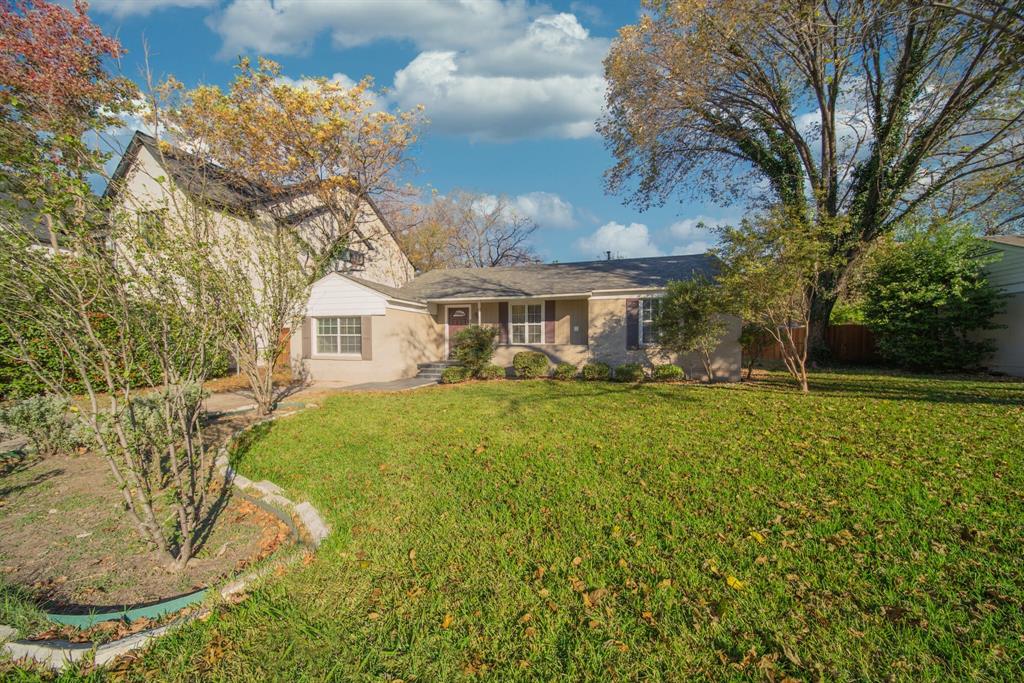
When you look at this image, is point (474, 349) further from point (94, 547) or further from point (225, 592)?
point (225, 592)

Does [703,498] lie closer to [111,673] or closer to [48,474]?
[111,673]

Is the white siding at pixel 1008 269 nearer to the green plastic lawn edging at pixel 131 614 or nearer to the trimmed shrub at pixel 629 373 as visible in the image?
the trimmed shrub at pixel 629 373

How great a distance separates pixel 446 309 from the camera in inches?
631

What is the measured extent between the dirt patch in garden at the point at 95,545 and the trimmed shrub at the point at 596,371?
31.3 feet

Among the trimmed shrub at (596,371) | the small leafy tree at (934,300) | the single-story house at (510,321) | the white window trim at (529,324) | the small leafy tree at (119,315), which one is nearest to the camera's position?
the small leafy tree at (119,315)

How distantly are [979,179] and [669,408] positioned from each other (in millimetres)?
15342

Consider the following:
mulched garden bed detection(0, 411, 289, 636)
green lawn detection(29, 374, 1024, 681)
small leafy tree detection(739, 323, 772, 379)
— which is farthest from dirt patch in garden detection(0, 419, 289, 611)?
small leafy tree detection(739, 323, 772, 379)

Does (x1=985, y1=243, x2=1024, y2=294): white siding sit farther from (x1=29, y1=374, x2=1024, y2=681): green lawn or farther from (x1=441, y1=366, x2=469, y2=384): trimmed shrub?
(x1=441, y1=366, x2=469, y2=384): trimmed shrub

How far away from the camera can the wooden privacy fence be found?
1595cm

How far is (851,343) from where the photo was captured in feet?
54.1

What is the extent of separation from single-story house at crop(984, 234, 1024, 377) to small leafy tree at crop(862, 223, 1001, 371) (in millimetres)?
285

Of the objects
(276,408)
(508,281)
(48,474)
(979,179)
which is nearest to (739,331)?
(508,281)

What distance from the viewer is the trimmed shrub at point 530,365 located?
13312 mm

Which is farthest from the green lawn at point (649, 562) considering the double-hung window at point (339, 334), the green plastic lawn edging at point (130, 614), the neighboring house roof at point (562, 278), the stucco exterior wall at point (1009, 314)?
the stucco exterior wall at point (1009, 314)
